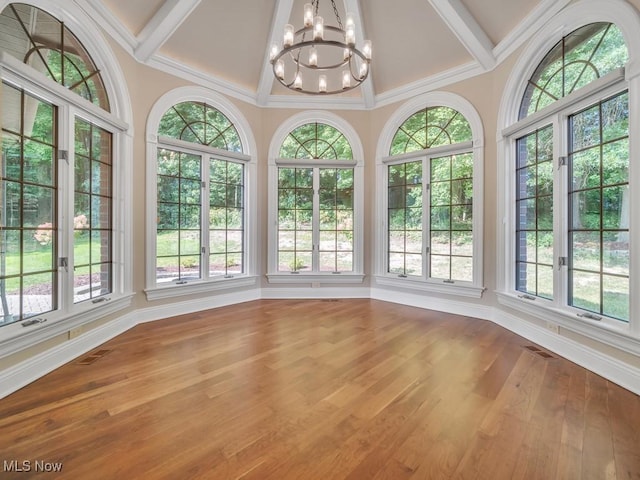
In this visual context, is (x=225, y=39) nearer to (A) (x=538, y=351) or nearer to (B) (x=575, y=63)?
(B) (x=575, y=63)

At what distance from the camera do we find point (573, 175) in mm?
2979

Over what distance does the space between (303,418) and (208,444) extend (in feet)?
1.84

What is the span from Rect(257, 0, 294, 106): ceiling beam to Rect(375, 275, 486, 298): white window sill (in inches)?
139

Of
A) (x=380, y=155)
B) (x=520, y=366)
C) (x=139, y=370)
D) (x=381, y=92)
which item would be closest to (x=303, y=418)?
(x=139, y=370)

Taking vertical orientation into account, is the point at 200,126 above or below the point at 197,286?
above

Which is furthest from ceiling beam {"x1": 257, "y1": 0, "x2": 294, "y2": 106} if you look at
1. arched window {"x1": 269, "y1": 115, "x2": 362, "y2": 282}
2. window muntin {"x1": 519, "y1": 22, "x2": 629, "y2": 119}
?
window muntin {"x1": 519, "y1": 22, "x2": 629, "y2": 119}

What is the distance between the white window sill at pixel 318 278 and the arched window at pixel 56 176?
225 cm

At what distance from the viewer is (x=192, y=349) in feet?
9.71

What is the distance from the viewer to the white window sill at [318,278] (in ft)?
16.7

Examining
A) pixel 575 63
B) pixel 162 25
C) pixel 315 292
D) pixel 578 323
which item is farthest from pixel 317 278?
pixel 575 63

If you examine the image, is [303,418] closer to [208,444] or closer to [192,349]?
[208,444]

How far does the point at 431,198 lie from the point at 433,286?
4.35 ft

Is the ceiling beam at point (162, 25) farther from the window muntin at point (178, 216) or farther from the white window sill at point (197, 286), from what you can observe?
the white window sill at point (197, 286)

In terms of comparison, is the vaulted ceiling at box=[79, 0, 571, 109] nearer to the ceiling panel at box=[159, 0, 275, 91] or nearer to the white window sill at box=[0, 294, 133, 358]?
the ceiling panel at box=[159, 0, 275, 91]
